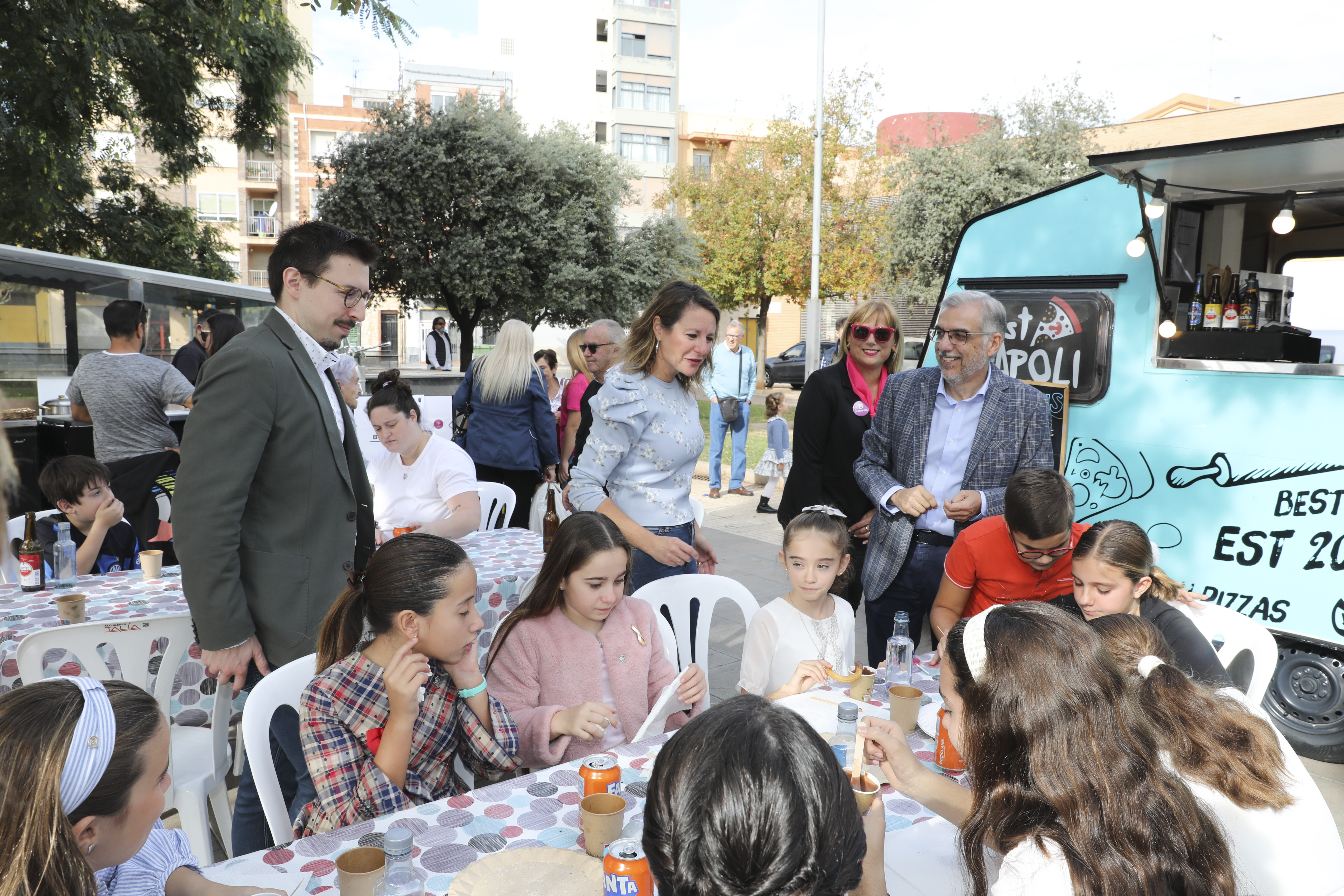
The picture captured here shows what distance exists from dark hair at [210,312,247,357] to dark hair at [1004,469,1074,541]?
17.9 ft

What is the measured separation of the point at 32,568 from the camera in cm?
347

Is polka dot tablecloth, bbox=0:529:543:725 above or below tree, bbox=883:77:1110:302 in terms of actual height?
below

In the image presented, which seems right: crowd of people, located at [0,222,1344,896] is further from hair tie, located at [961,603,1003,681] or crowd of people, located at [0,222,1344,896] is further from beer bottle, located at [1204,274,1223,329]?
beer bottle, located at [1204,274,1223,329]

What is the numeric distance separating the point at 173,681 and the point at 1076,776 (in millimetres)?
2937

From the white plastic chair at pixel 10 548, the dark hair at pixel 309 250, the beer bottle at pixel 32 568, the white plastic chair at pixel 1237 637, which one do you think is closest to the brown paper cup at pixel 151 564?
the beer bottle at pixel 32 568

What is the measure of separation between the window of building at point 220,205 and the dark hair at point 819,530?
44810 mm

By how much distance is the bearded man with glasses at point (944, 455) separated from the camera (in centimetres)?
340

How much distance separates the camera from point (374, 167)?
17.8m

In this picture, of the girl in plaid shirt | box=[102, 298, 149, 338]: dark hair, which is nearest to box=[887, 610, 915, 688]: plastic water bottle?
the girl in plaid shirt

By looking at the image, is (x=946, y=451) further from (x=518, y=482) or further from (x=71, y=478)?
(x=71, y=478)

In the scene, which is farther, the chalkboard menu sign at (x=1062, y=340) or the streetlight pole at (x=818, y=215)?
the streetlight pole at (x=818, y=215)

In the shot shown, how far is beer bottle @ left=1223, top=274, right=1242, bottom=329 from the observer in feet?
16.6

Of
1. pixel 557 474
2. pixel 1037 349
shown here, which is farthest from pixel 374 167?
pixel 1037 349

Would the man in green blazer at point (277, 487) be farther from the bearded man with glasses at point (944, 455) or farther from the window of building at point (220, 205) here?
the window of building at point (220, 205)
